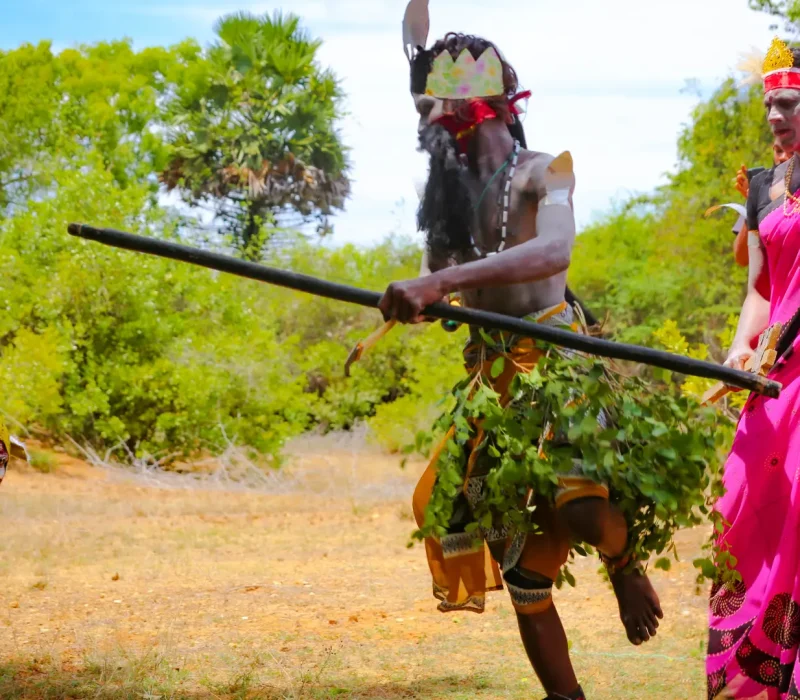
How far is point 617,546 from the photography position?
3129 millimetres

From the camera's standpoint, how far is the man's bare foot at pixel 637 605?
325 cm

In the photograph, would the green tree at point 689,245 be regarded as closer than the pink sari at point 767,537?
No

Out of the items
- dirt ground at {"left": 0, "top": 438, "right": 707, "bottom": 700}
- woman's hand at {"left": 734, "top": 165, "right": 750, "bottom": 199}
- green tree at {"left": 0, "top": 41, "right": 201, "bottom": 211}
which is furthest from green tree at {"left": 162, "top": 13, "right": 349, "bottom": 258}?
woman's hand at {"left": 734, "top": 165, "right": 750, "bottom": 199}

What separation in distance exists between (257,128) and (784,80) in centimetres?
2632

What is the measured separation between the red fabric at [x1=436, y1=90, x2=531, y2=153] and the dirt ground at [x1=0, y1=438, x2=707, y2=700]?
2.13 m

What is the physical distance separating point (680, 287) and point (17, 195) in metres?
14.1

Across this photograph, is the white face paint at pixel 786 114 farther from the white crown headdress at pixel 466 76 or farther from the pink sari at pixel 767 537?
the white crown headdress at pixel 466 76

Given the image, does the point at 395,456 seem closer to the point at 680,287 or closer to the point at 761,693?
the point at 680,287

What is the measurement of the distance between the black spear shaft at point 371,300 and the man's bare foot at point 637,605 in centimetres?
75

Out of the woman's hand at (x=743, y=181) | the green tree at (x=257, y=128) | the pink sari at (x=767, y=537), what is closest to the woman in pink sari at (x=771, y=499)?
the pink sari at (x=767, y=537)

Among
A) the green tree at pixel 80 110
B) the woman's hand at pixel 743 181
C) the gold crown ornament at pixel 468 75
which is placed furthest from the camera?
the green tree at pixel 80 110

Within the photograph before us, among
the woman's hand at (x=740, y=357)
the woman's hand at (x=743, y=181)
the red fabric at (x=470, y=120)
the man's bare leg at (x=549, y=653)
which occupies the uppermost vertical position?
the red fabric at (x=470, y=120)

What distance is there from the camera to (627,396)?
3.14 meters

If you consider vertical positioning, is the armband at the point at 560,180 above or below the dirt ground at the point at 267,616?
above
